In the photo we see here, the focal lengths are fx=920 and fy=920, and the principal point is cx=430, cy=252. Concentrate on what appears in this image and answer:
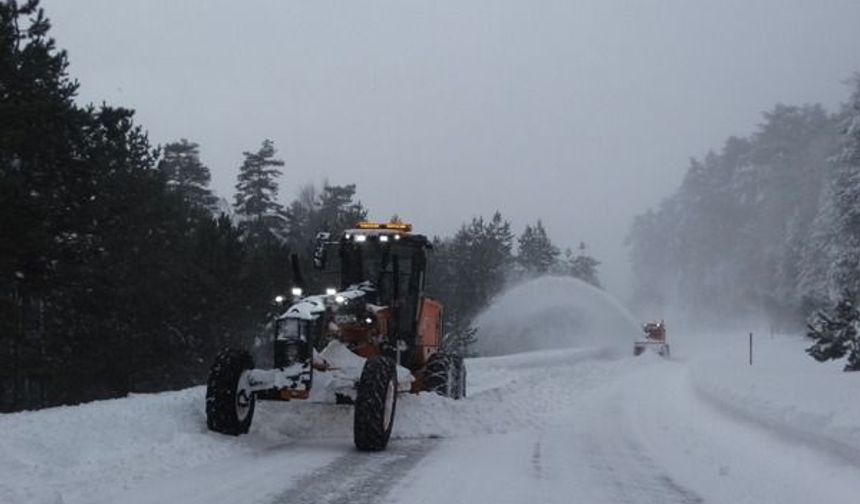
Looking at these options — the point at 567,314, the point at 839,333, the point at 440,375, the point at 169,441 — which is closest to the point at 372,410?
the point at 169,441

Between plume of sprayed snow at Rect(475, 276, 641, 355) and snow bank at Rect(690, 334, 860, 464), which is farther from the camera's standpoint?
plume of sprayed snow at Rect(475, 276, 641, 355)

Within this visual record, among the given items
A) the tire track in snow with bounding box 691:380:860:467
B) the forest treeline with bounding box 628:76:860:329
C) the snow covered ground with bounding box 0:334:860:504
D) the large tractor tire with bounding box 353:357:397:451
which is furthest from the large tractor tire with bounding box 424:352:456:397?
the forest treeline with bounding box 628:76:860:329

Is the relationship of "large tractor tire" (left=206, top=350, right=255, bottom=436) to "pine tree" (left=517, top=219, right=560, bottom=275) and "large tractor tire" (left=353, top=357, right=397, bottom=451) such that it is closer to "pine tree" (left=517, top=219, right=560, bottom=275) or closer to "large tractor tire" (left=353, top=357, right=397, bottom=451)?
"large tractor tire" (left=353, top=357, right=397, bottom=451)

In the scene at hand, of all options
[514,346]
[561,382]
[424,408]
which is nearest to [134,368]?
[561,382]

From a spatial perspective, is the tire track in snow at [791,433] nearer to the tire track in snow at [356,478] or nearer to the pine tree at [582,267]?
the tire track in snow at [356,478]

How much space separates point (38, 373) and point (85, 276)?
3276 mm

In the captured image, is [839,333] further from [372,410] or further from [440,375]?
[372,410]

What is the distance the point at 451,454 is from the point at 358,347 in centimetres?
308

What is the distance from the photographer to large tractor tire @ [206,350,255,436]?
423 inches

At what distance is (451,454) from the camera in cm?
1041

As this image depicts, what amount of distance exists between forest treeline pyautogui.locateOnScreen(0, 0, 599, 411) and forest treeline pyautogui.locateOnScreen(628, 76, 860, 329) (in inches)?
1021

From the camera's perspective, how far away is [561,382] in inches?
886

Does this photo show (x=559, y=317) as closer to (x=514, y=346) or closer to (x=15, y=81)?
(x=514, y=346)

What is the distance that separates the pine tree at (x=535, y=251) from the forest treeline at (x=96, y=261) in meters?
50.2
